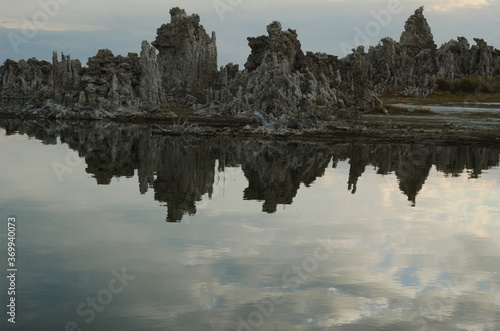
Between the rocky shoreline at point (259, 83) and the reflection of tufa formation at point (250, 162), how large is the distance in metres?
7.95

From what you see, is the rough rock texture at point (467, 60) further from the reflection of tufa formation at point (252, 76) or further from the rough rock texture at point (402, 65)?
the rough rock texture at point (402, 65)

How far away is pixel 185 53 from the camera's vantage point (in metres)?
145

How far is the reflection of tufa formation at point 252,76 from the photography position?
88.8 metres

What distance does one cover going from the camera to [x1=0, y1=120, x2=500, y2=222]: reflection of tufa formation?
26578 millimetres

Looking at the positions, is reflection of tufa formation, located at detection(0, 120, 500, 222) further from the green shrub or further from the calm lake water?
the green shrub

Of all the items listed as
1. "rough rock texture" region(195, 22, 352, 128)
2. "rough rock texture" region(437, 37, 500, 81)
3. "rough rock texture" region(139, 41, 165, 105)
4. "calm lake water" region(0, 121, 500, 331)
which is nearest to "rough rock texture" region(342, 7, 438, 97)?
"rough rock texture" region(437, 37, 500, 81)

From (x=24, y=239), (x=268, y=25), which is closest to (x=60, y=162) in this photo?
(x=24, y=239)

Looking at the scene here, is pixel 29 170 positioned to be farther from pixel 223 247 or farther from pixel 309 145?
pixel 309 145

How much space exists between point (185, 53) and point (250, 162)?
4448 inches

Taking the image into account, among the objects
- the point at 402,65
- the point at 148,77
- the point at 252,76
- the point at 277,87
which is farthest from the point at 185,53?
the point at 277,87

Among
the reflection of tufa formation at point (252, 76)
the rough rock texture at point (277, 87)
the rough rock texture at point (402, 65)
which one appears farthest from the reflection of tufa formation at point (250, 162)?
the rough rock texture at point (402, 65)

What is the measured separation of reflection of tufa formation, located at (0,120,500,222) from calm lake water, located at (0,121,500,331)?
10.8 inches

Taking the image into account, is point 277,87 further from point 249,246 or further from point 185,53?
point 249,246

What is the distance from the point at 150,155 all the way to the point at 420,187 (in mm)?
18874
